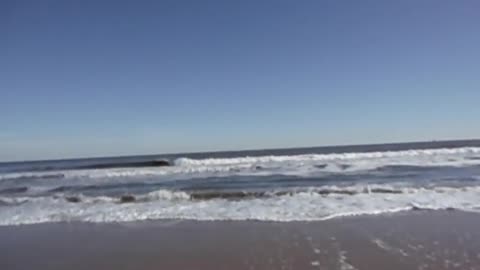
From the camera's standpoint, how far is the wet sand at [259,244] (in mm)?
5965

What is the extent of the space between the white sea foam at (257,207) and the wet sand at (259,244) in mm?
751

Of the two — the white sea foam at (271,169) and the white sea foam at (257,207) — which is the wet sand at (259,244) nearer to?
the white sea foam at (257,207)

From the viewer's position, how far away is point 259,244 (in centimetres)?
711

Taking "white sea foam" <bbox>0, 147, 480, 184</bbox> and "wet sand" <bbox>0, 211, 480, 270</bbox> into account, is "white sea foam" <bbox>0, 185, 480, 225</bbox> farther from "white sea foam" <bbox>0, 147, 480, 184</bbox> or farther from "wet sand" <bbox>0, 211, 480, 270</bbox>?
"white sea foam" <bbox>0, 147, 480, 184</bbox>

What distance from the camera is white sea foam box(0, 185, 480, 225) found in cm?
997

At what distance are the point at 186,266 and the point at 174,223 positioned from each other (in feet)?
11.7

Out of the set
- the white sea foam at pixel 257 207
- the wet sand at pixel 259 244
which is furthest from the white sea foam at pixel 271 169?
the wet sand at pixel 259 244

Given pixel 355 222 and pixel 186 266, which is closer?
pixel 186 266

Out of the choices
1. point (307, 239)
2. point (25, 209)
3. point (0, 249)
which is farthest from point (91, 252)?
point (25, 209)

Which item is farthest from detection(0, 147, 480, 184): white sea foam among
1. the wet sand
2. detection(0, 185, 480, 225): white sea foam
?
the wet sand

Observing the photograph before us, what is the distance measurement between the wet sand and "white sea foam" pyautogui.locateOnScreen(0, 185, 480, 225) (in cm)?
75

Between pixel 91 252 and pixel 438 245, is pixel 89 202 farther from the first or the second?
pixel 438 245

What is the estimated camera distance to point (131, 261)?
643cm

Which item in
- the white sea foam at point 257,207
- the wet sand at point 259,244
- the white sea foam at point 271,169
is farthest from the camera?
the white sea foam at point 271,169
